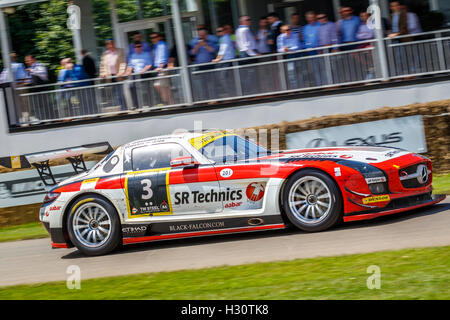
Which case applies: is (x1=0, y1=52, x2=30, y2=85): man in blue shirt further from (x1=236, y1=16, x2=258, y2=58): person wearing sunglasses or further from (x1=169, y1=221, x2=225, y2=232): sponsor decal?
(x1=169, y1=221, x2=225, y2=232): sponsor decal

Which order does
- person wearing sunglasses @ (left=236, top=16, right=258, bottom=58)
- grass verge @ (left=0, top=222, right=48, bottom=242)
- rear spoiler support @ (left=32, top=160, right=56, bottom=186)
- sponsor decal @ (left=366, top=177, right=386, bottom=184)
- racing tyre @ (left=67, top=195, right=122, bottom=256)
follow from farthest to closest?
person wearing sunglasses @ (left=236, top=16, right=258, bottom=58), rear spoiler support @ (left=32, top=160, right=56, bottom=186), grass verge @ (left=0, top=222, right=48, bottom=242), racing tyre @ (left=67, top=195, right=122, bottom=256), sponsor decal @ (left=366, top=177, right=386, bottom=184)

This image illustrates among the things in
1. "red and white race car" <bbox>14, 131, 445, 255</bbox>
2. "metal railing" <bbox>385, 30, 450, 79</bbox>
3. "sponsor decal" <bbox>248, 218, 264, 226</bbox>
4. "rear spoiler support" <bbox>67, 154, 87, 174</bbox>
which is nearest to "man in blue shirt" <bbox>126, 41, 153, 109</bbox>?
"rear spoiler support" <bbox>67, 154, 87, 174</bbox>

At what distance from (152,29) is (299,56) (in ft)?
17.8

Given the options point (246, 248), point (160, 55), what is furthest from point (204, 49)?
point (246, 248)

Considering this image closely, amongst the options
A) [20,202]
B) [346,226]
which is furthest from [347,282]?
[20,202]

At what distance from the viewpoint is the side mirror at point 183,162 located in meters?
8.24

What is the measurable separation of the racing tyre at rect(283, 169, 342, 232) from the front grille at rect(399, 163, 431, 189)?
0.83 m

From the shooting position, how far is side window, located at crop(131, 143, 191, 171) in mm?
8641

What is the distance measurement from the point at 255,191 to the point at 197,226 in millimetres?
889

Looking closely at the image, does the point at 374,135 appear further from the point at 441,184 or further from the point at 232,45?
the point at 232,45

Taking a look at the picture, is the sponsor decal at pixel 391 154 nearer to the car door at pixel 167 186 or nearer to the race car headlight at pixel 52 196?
the car door at pixel 167 186

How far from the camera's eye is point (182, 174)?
8.41m

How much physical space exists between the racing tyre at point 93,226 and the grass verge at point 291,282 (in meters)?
1.52

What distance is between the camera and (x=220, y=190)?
8.24 metres
